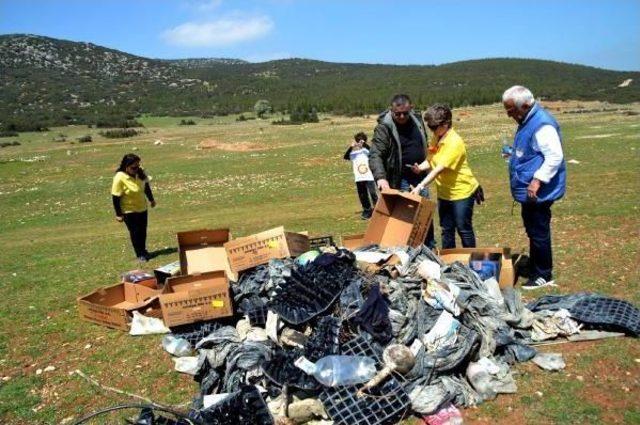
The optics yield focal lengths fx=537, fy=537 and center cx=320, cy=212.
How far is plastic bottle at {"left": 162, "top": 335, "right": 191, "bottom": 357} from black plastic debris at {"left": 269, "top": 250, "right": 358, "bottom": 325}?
1111 millimetres

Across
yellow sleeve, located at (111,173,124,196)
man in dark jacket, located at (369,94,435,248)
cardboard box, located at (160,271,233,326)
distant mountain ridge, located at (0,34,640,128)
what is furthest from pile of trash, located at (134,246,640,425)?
distant mountain ridge, located at (0,34,640,128)

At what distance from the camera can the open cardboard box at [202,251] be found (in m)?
7.84

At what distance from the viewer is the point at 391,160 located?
7.32 metres

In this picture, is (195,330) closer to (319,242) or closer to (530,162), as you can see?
(319,242)

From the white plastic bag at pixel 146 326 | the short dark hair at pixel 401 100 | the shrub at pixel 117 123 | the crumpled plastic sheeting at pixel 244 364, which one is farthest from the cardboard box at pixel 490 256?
the shrub at pixel 117 123

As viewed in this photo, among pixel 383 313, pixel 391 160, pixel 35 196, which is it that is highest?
pixel 391 160

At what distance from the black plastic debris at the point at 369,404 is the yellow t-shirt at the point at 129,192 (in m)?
6.19

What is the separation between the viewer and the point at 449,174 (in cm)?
689

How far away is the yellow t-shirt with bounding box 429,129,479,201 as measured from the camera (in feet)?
22.0

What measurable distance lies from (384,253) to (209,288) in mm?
2100

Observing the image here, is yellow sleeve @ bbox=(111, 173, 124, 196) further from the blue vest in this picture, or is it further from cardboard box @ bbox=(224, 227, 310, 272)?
the blue vest

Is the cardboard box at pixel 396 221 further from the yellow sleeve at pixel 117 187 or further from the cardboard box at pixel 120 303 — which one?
the yellow sleeve at pixel 117 187

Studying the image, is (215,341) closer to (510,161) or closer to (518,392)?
(518,392)

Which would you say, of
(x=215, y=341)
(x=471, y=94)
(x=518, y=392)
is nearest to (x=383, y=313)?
(x=518, y=392)
